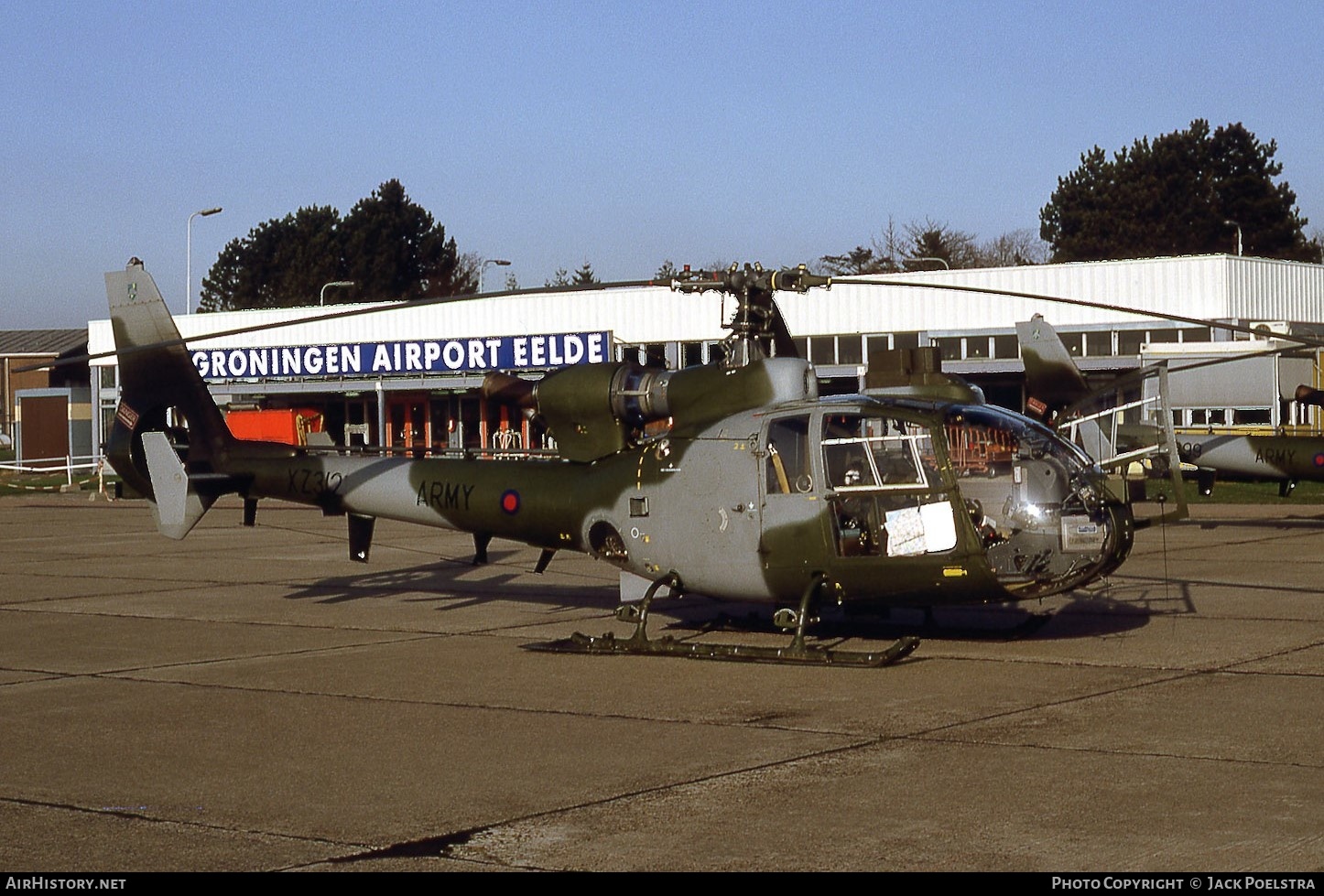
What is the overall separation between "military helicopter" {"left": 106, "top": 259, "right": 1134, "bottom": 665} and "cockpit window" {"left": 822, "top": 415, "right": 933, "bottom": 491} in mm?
14

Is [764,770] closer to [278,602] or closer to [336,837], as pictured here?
[336,837]

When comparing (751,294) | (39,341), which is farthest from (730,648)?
(39,341)

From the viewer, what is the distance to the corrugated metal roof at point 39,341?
103 m

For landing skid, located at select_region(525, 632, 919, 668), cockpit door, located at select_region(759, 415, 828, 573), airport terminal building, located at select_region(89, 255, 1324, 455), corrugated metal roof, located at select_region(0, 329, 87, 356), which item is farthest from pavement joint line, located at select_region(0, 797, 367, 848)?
corrugated metal roof, located at select_region(0, 329, 87, 356)

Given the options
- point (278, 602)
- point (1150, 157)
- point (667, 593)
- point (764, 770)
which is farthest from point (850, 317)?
point (1150, 157)

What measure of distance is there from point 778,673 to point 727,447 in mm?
2062

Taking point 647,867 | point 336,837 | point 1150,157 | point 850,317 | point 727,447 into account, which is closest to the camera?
point 647,867

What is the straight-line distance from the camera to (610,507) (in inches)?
537

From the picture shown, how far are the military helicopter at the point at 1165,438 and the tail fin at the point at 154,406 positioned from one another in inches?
336

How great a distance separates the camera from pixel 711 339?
151 feet

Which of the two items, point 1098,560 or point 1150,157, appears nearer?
point 1098,560

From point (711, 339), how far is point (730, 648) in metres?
33.9

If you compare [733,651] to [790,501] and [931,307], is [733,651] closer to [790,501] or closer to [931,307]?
[790,501]

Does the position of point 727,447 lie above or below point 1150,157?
below
